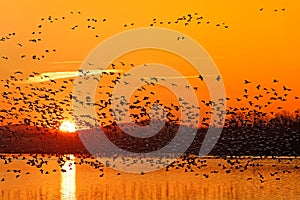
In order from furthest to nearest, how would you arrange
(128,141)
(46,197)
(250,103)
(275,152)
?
1. (275,152)
2. (128,141)
3. (46,197)
4. (250,103)

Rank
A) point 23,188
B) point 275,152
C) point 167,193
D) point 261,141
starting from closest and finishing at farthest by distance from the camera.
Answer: point 167,193, point 23,188, point 261,141, point 275,152

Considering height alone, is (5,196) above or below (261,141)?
below

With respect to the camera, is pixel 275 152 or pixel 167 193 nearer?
pixel 167 193

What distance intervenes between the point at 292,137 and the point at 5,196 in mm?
42218

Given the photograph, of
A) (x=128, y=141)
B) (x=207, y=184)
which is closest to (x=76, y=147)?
(x=128, y=141)

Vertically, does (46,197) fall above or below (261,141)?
below

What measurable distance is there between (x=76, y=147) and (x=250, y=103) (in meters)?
126

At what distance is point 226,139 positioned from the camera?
390 feet

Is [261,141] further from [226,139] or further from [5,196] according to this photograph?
[5,196]

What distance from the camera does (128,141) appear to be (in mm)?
153750

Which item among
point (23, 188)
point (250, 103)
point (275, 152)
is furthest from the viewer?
point (275, 152)

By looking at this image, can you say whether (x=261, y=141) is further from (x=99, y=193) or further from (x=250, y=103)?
(x=250, y=103)

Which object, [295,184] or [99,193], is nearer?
[99,193]

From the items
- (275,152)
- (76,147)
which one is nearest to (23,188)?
(76,147)
